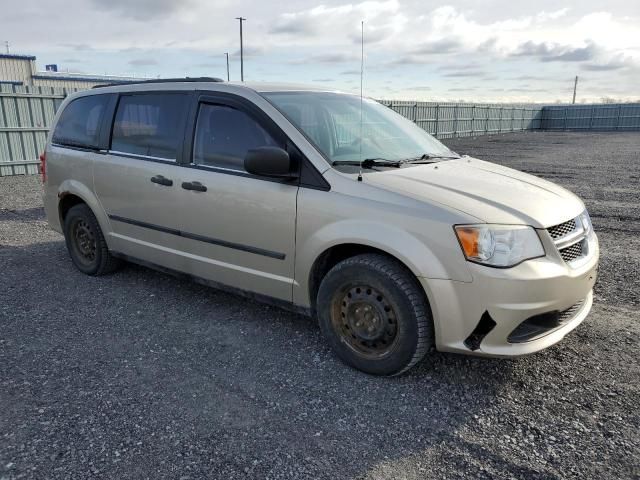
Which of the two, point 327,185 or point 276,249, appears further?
point 276,249

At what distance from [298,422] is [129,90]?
3.49m

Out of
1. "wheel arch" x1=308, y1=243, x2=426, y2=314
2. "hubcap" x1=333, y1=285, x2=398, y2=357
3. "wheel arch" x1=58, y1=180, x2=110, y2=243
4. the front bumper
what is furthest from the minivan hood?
"wheel arch" x1=58, y1=180, x2=110, y2=243

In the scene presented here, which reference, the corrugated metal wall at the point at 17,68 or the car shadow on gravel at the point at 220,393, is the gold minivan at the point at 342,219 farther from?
the corrugated metal wall at the point at 17,68

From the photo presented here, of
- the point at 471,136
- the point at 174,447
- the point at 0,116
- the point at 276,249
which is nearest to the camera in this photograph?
the point at 174,447

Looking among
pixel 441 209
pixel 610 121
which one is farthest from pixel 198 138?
pixel 610 121

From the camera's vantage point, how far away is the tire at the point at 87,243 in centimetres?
510

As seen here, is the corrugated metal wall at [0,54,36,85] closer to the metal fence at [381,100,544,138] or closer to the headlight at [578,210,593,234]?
the metal fence at [381,100,544,138]

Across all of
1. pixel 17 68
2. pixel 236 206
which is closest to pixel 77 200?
pixel 236 206

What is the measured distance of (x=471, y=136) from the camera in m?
33.3

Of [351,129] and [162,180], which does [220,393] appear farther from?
[351,129]

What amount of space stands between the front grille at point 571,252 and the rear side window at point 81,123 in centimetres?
416

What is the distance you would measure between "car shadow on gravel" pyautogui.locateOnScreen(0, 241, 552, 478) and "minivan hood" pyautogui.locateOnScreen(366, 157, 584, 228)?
3.51ft

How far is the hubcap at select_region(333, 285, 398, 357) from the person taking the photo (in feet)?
10.4

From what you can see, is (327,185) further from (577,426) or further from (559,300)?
(577,426)
